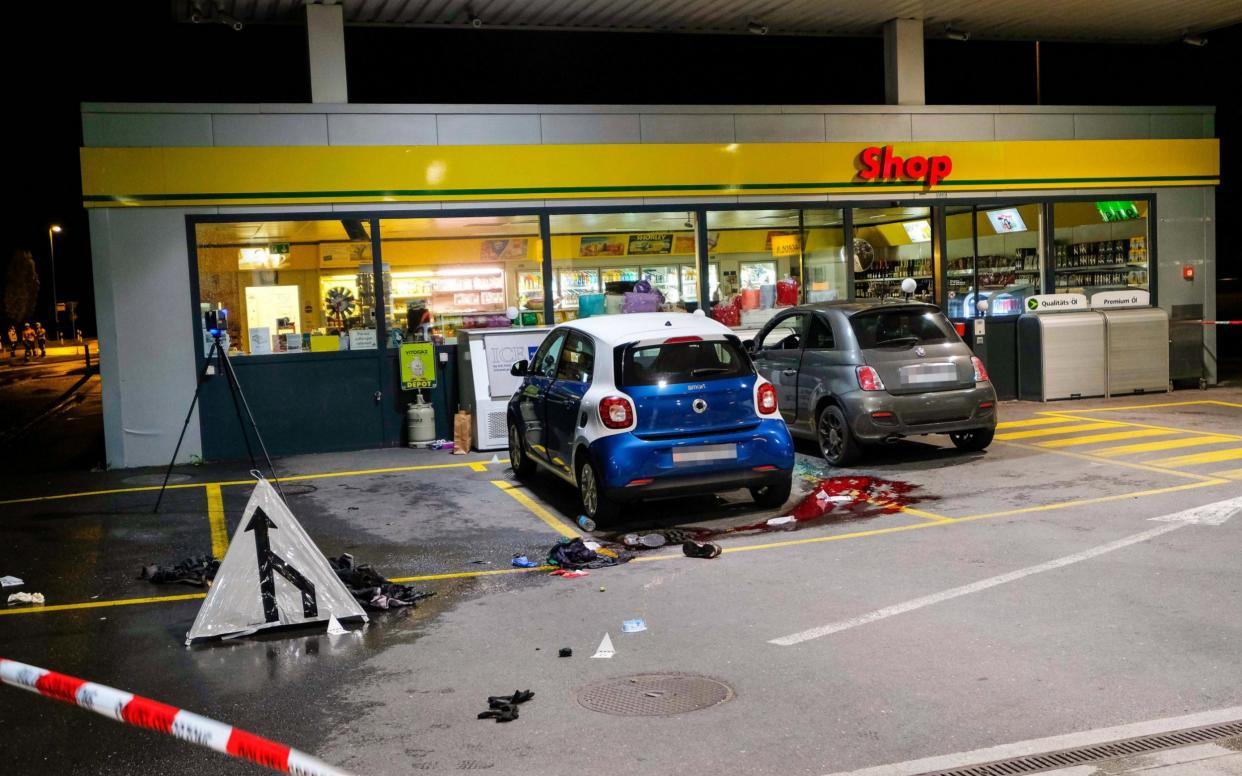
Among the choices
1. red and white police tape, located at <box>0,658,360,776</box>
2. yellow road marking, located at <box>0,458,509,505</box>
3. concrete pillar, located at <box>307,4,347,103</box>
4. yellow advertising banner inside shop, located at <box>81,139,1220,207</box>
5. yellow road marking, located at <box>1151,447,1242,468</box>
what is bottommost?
yellow road marking, located at <box>1151,447,1242,468</box>

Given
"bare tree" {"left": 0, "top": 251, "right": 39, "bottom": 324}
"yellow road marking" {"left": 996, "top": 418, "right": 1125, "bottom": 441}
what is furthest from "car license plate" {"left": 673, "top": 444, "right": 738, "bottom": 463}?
"bare tree" {"left": 0, "top": 251, "right": 39, "bottom": 324}

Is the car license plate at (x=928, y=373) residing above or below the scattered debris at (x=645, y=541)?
above

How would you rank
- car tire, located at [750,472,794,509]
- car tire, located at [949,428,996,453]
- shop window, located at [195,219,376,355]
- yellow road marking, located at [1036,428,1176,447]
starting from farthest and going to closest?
1. shop window, located at [195,219,376,355]
2. yellow road marking, located at [1036,428,1176,447]
3. car tire, located at [949,428,996,453]
4. car tire, located at [750,472,794,509]

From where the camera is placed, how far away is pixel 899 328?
1132 centimetres

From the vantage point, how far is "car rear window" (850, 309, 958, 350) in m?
11.2

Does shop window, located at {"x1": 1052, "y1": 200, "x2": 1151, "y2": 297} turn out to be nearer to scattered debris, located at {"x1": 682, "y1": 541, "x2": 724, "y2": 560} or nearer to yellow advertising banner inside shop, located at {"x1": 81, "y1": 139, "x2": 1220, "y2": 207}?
yellow advertising banner inside shop, located at {"x1": 81, "y1": 139, "x2": 1220, "y2": 207}

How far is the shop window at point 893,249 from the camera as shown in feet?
55.2

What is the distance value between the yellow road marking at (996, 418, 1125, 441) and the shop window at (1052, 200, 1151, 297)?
15.1 ft

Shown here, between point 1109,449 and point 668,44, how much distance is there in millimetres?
26399

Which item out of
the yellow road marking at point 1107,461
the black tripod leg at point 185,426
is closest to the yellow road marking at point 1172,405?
the yellow road marking at point 1107,461

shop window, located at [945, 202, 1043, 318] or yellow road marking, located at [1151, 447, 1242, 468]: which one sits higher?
shop window, located at [945, 202, 1043, 318]

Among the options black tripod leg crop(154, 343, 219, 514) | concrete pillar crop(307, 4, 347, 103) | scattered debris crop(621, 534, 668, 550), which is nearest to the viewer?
scattered debris crop(621, 534, 668, 550)

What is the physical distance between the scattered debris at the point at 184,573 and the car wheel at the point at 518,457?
12.4 feet

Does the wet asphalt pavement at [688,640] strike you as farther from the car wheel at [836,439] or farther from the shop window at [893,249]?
the shop window at [893,249]
